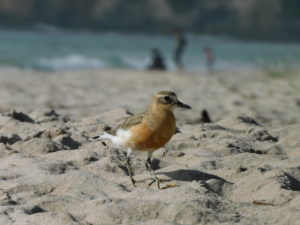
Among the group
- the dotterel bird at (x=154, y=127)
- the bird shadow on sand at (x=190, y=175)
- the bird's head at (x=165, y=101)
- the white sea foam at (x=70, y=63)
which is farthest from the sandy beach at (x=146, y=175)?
the white sea foam at (x=70, y=63)

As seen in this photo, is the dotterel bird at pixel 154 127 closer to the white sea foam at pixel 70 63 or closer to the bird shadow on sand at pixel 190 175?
the bird shadow on sand at pixel 190 175

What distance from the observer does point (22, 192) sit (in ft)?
15.3

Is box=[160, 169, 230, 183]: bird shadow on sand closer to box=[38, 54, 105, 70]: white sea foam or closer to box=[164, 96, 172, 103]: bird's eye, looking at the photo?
box=[164, 96, 172, 103]: bird's eye

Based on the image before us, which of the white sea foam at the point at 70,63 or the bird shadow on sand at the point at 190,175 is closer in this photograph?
the bird shadow on sand at the point at 190,175

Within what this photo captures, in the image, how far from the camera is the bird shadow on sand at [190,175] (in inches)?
200

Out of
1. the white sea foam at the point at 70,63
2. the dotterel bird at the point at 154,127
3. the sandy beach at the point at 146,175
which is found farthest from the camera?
the white sea foam at the point at 70,63

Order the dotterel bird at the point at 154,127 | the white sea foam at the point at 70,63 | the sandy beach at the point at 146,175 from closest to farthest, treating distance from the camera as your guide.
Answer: the sandy beach at the point at 146,175 < the dotterel bird at the point at 154,127 < the white sea foam at the point at 70,63

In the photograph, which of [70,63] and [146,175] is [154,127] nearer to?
[146,175]

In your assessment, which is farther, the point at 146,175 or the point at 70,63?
the point at 70,63

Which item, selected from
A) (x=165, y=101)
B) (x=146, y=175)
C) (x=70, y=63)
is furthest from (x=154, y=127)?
(x=70, y=63)

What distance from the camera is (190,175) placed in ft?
16.8

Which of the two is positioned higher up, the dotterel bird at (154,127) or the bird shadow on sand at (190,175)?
the dotterel bird at (154,127)

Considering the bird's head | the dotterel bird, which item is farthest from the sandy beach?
the bird's head

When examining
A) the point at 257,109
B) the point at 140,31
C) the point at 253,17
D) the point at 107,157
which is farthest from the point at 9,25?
the point at 107,157
